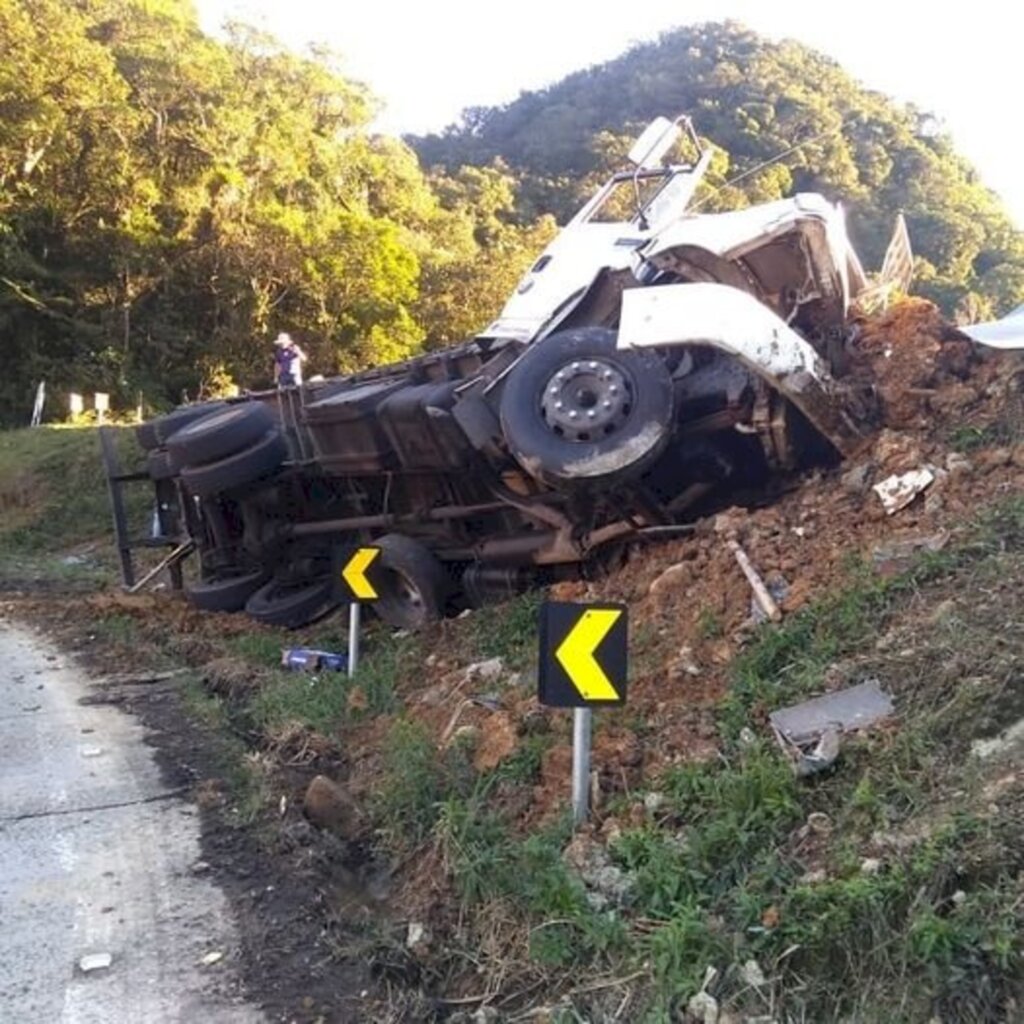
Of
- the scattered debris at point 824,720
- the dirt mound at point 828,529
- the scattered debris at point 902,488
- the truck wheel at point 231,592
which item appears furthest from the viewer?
the truck wheel at point 231,592

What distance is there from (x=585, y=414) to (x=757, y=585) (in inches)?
55.6

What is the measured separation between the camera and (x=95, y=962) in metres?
3.94

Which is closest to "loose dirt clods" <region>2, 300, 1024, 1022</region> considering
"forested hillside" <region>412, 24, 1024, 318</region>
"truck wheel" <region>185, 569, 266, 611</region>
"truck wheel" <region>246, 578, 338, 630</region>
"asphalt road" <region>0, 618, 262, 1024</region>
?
"asphalt road" <region>0, 618, 262, 1024</region>

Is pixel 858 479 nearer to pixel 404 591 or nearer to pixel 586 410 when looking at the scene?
pixel 586 410

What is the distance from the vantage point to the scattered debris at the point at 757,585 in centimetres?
511

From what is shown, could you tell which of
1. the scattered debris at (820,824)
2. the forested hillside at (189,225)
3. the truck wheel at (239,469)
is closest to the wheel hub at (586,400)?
the scattered debris at (820,824)

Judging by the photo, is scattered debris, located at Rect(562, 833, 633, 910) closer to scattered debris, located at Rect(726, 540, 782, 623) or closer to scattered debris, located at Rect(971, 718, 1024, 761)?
scattered debris, located at Rect(971, 718, 1024, 761)

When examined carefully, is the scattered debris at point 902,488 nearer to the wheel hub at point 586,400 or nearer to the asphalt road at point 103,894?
the wheel hub at point 586,400

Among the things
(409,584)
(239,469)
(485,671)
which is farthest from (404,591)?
(485,671)

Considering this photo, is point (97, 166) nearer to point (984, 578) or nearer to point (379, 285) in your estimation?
point (379, 285)

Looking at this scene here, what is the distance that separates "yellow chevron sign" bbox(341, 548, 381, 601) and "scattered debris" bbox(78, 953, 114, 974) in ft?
10.9

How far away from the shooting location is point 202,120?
26406mm

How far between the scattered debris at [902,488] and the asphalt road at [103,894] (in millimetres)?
3406

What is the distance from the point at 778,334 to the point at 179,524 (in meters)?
6.89
